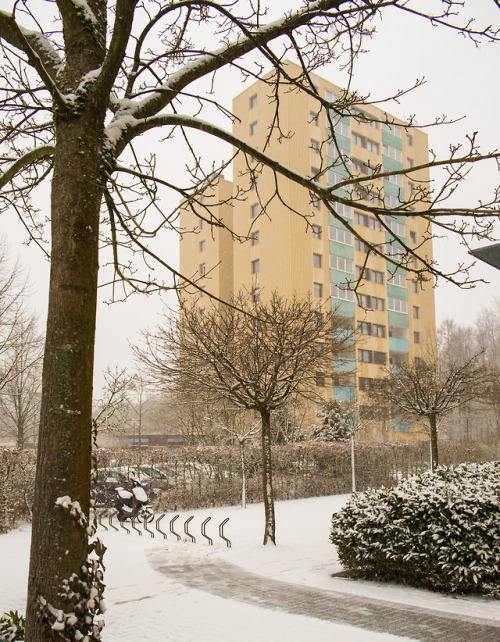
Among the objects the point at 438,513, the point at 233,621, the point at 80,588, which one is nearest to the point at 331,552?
the point at 438,513

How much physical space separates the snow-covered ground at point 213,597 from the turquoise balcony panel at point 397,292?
3292 cm

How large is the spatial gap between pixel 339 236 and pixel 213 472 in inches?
1043

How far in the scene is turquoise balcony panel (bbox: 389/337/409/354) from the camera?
45.3 m

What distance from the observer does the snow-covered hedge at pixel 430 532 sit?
698cm

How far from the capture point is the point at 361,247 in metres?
43.9

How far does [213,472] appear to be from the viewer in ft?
60.5

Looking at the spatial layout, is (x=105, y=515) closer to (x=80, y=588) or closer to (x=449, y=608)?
(x=449, y=608)

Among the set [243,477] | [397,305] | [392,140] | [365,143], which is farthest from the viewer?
[392,140]

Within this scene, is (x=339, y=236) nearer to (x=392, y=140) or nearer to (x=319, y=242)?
(x=319, y=242)

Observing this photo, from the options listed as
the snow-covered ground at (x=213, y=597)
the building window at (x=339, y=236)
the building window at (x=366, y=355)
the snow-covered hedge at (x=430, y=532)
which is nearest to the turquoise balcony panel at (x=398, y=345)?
the building window at (x=366, y=355)

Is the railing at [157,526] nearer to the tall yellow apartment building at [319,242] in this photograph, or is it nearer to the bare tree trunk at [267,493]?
the bare tree trunk at [267,493]

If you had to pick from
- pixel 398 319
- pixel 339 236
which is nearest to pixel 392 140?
pixel 339 236

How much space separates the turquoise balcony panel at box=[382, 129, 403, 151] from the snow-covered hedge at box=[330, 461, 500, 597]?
137 ft

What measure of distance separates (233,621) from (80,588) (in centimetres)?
324
